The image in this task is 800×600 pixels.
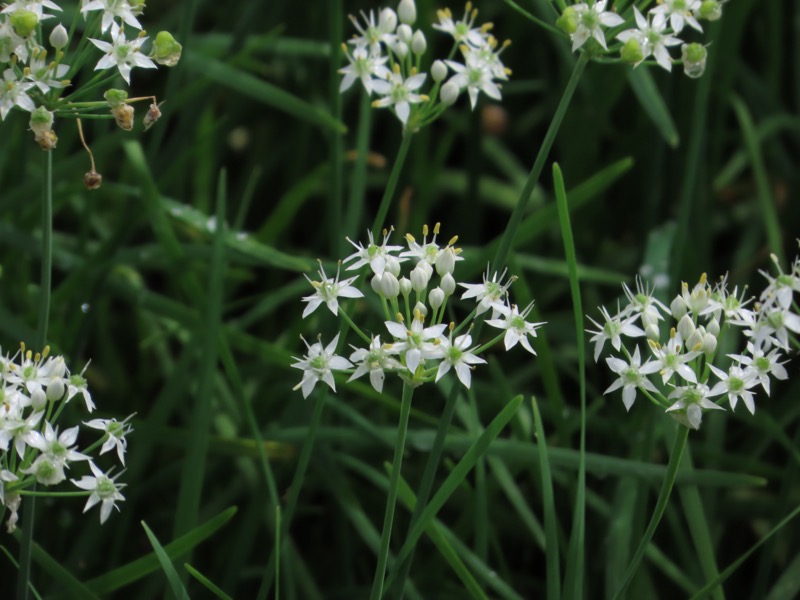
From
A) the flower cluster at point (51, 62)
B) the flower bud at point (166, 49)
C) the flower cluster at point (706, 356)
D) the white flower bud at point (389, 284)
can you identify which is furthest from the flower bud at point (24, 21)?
the flower cluster at point (706, 356)

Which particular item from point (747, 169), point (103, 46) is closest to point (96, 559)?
point (103, 46)

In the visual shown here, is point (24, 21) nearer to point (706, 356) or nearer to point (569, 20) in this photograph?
point (569, 20)

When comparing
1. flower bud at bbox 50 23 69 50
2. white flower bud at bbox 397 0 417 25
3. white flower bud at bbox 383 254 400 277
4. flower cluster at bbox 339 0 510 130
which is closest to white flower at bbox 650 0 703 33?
flower cluster at bbox 339 0 510 130

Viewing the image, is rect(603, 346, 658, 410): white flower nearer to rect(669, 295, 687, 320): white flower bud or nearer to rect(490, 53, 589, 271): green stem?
rect(669, 295, 687, 320): white flower bud

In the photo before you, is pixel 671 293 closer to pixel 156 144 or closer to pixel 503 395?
pixel 503 395

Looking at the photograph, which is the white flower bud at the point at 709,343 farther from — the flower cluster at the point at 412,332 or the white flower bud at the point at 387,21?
the white flower bud at the point at 387,21

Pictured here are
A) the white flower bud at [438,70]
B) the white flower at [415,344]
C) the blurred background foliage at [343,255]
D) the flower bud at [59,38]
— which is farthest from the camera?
the blurred background foliage at [343,255]

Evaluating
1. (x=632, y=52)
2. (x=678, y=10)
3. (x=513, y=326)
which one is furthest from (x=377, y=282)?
(x=678, y=10)
